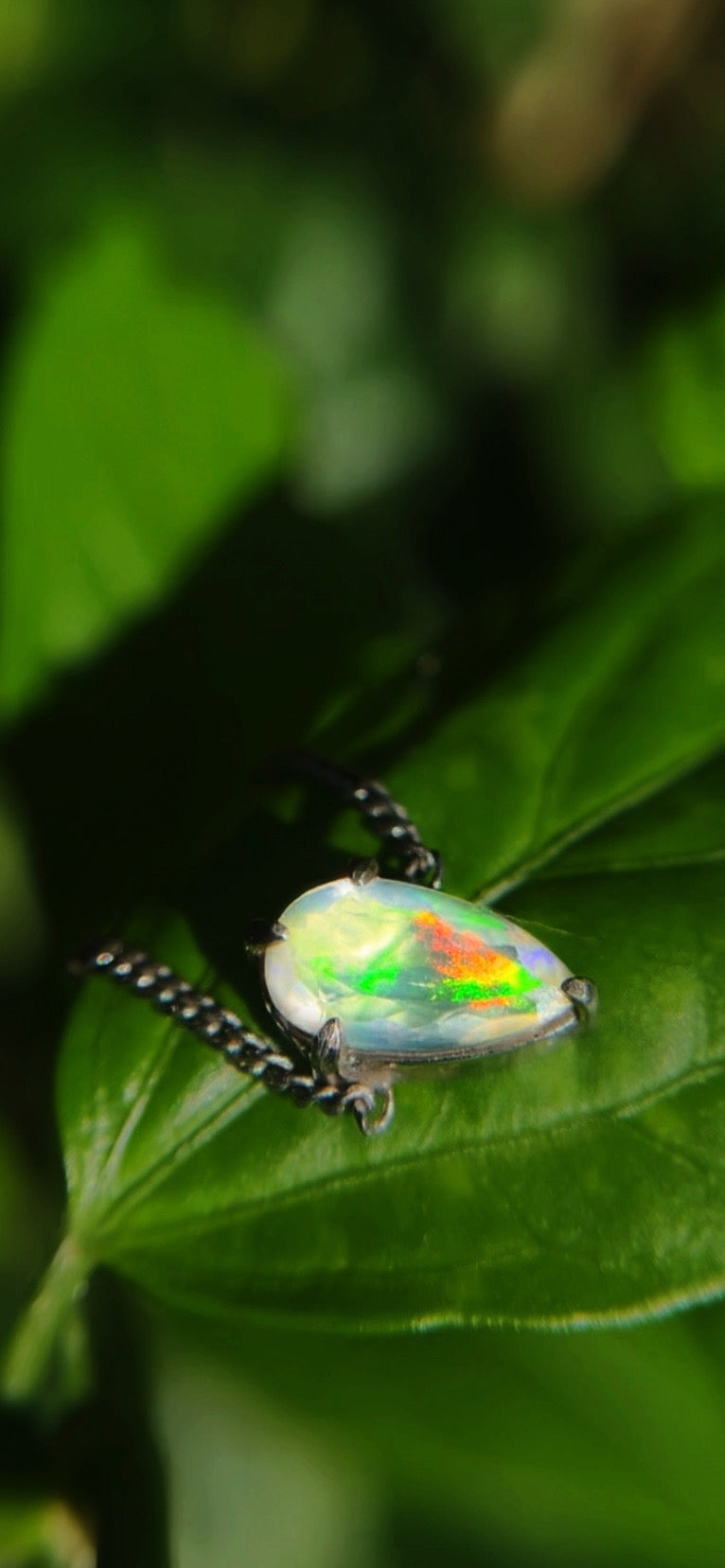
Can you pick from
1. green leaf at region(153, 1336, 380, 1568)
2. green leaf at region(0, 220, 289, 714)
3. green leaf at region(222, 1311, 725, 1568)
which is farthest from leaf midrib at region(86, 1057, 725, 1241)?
green leaf at region(0, 220, 289, 714)

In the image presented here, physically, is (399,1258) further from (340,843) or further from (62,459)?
(62,459)

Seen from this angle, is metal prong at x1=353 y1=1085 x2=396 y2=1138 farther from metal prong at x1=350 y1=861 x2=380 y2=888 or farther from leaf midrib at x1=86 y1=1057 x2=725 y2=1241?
metal prong at x1=350 y1=861 x2=380 y2=888

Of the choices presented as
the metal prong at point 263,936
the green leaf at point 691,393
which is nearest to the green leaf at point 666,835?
the metal prong at point 263,936

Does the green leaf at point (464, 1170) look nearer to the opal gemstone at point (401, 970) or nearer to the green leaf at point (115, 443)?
the opal gemstone at point (401, 970)

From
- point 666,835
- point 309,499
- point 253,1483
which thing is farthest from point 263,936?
point 309,499

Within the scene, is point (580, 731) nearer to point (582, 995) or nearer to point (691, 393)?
point (582, 995)

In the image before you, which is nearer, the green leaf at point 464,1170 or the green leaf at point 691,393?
the green leaf at point 464,1170
